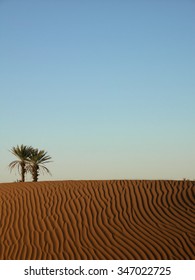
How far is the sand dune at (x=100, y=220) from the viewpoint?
517 inches

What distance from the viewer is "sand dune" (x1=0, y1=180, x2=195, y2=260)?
13.1m

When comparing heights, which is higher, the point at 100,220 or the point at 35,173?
the point at 35,173

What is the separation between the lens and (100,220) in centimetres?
1546

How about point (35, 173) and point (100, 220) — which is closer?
point (100, 220)

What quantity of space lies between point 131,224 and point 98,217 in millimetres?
1330

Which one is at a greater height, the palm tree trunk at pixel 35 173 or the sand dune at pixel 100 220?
the palm tree trunk at pixel 35 173

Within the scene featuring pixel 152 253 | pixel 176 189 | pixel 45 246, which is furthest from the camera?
pixel 176 189

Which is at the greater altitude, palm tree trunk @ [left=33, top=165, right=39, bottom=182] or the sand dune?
palm tree trunk @ [left=33, top=165, right=39, bottom=182]

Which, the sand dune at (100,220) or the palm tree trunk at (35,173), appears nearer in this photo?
the sand dune at (100,220)

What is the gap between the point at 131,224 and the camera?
49.4 ft

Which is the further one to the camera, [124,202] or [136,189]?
[136,189]

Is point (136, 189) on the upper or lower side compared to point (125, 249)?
upper
